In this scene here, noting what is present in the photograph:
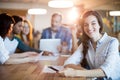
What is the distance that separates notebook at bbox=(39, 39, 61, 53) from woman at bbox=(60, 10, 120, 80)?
1184 millimetres

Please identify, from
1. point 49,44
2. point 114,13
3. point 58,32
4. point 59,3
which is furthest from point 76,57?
point 114,13

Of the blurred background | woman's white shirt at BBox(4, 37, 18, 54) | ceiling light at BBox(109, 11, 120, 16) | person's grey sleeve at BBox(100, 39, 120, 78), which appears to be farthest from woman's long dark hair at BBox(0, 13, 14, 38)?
ceiling light at BBox(109, 11, 120, 16)

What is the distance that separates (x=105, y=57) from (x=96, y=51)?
11 cm

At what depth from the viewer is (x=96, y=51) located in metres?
1.57

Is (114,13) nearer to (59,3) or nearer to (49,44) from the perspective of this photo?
(59,3)

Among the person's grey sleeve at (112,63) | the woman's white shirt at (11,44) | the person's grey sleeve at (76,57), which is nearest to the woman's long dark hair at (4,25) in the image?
the woman's white shirt at (11,44)

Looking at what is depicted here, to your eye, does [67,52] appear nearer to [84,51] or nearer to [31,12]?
[31,12]

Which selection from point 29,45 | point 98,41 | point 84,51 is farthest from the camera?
point 29,45

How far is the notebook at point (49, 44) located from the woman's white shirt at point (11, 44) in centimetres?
35

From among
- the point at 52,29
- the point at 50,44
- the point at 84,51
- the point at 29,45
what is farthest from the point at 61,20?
the point at 84,51

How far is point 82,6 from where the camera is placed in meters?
3.00

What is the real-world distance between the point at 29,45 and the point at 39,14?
0.47m

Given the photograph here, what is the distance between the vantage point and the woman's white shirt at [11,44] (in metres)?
2.69

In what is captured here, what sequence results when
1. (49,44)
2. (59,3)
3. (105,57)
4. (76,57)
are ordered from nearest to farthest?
1. (105,57)
2. (76,57)
3. (59,3)
4. (49,44)
